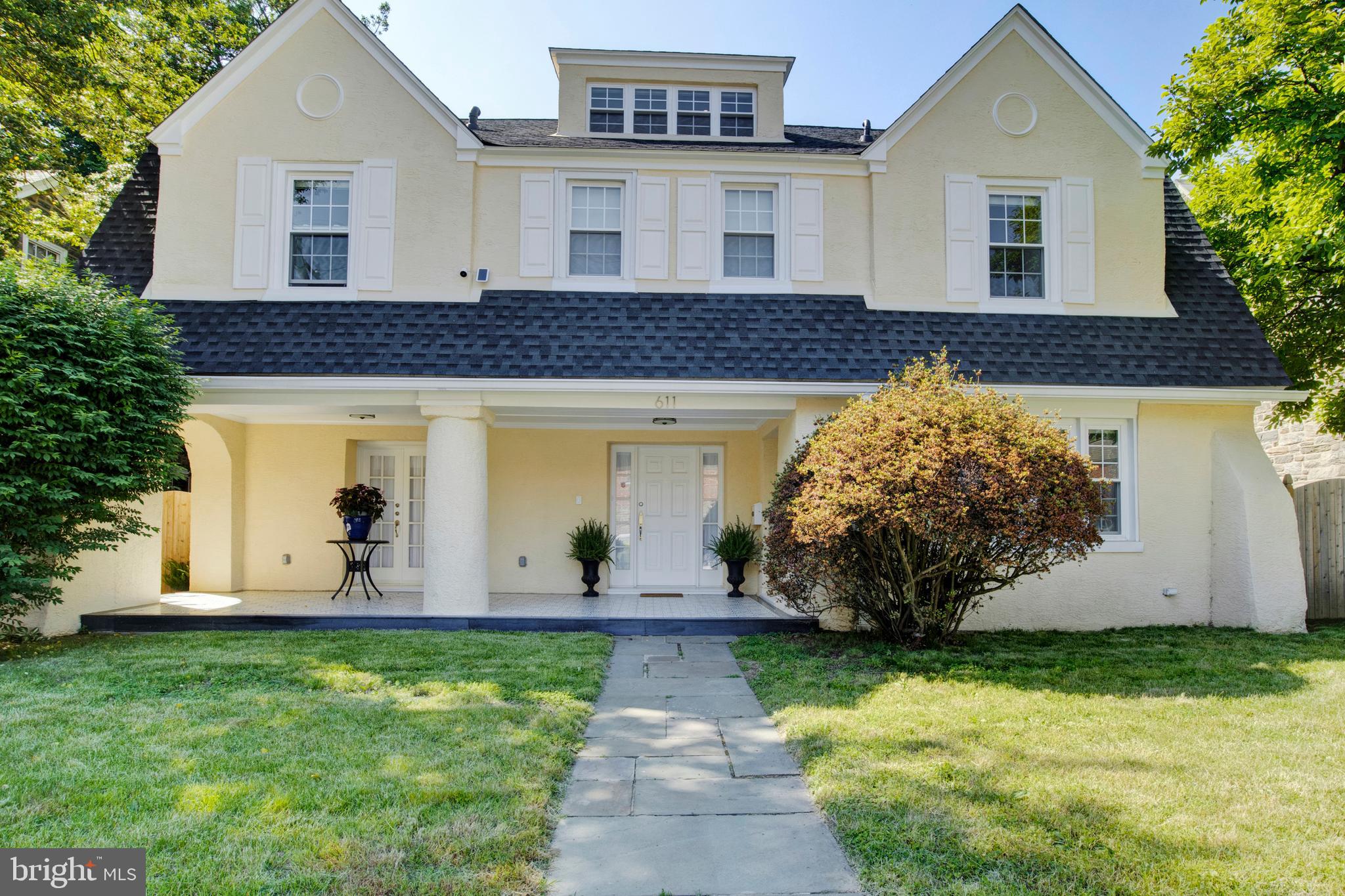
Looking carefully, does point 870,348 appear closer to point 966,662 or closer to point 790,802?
point 966,662

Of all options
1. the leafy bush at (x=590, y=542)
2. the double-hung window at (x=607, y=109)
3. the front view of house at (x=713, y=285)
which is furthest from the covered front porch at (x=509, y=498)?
the double-hung window at (x=607, y=109)

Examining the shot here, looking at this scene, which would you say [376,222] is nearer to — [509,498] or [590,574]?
[509,498]

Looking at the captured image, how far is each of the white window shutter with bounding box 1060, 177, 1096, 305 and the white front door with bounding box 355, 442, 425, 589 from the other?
9375 mm

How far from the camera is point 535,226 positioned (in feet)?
32.8

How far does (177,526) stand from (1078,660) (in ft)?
41.8

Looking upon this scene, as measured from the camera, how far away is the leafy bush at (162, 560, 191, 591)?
1168cm

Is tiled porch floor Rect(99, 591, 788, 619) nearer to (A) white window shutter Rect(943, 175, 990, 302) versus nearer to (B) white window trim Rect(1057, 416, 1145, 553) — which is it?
(B) white window trim Rect(1057, 416, 1145, 553)

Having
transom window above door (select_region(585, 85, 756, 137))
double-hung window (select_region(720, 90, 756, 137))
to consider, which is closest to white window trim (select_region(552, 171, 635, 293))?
transom window above door (select_region(585, 85, 756, 137))

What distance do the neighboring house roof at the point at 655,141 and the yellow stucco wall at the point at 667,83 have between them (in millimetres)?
350

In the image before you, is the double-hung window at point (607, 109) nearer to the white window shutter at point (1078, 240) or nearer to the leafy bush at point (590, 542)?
the leafy bush at point (590, 542)

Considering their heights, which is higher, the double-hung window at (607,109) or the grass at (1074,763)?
the double-hung window at (607,109)

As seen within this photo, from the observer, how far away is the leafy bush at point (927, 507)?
22.4 feet

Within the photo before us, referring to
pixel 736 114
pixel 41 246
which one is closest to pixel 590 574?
pixel 736 114

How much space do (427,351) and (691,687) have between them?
200 inches
